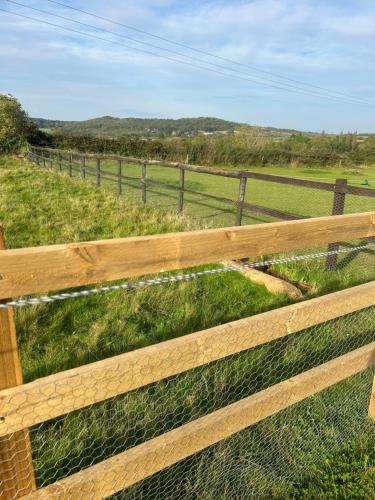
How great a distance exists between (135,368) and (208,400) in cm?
148

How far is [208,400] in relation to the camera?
2.81 metres

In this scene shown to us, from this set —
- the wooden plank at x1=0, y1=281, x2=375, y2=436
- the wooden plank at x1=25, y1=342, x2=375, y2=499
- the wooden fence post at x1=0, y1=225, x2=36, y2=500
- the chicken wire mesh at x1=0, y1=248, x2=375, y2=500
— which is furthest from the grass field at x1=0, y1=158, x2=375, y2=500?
the wooden plank at x1=0, y1=281, x2=375, y2=436

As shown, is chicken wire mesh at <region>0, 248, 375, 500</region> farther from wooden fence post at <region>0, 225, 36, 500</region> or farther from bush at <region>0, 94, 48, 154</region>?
bush at <region>0, 94, 48, 154</region>

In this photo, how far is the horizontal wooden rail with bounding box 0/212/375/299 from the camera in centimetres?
125

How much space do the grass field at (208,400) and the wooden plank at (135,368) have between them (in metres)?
0.91

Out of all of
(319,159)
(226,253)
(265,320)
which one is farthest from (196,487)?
(319,159)

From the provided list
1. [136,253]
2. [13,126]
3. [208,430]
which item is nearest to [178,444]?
[208,430]

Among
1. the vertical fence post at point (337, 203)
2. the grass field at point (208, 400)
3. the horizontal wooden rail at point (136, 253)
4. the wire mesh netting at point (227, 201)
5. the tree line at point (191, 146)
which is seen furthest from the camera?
the tree line at point (191, 146)

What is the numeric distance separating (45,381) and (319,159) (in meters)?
43.7

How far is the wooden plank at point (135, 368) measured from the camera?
129 centimetres

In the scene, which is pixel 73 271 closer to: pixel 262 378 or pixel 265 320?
pixel 265 320

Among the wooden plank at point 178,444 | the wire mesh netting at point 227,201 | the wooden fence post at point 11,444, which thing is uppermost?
the wooden fence post at point 11,444

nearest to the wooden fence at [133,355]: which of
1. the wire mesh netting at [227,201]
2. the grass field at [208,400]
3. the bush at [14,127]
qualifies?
the grass field at [208,400]

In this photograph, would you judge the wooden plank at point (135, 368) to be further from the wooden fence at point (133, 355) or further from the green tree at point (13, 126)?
the green tree at point (13, 126)
